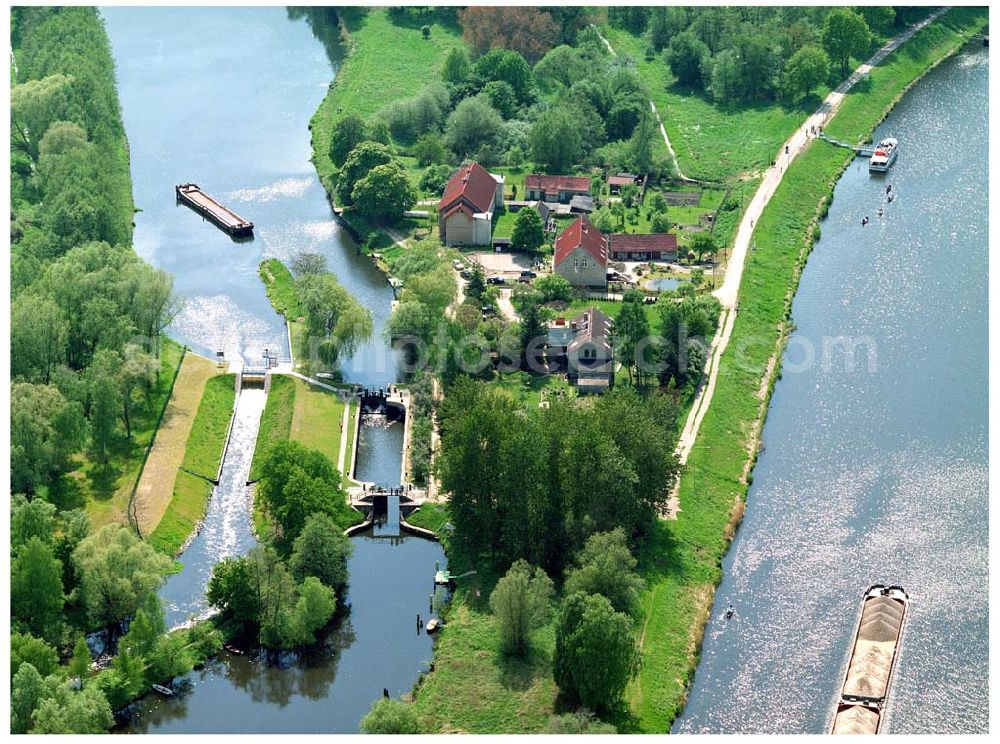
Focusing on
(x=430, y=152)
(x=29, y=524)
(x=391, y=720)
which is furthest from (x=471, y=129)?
(x=391, y=720)

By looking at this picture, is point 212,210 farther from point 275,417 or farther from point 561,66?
point 561,66

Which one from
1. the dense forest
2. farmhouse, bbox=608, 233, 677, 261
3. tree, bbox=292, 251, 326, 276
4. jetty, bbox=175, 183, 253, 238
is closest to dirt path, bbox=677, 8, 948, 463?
farmhouse, bbox=608, 233, 677, 261

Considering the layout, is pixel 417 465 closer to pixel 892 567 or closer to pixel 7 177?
pixel 892 567

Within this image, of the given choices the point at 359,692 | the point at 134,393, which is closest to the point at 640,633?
the point at 359,692

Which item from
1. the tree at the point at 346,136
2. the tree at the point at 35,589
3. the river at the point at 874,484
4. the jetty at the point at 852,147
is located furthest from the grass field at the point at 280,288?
the jetty at the point at 852,147

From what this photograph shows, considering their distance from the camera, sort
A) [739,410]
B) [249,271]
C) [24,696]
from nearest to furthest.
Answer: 1. [24,696]
2. [739,410]
3. [249,271]

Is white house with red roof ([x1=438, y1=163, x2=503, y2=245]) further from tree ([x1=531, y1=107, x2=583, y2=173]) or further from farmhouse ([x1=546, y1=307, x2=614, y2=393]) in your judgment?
farmhouse ([x1=546, y1=307, x2=614, y2=393])

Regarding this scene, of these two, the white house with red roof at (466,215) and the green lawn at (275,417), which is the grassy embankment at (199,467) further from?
the white house with red roof at (466,215)
